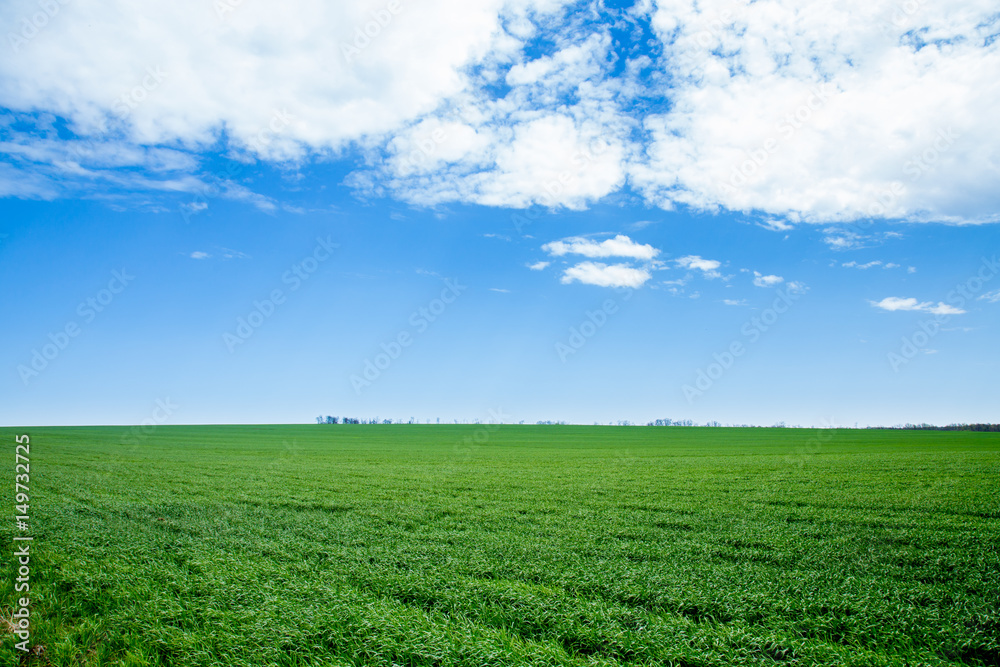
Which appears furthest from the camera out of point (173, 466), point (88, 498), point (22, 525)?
point (173, 466)

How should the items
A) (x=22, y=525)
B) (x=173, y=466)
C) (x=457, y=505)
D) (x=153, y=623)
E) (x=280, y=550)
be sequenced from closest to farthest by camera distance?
(x=153, y=623) → (x=280, y=550) → (x=22, y=525) → (x=457, y=505) → (x=173, y=466)

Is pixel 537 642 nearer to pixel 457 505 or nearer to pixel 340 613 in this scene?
pixel 340 613

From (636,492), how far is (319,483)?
464 inches

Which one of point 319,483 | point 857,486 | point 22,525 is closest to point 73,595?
point 22,525

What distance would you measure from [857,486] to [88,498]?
24.8 meters

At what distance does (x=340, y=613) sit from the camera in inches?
259

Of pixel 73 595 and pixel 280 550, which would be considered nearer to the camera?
pixel 73 595

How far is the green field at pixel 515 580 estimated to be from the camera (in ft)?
19.1

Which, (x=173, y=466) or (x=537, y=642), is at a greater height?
(x=537, y=642)

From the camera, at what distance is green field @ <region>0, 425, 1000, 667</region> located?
19.1 ft

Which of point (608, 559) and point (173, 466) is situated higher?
point (608, 559)

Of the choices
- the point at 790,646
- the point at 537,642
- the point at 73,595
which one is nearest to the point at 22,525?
the point at 73,595

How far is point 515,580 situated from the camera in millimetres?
7836

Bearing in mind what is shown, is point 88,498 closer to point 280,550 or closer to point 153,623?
point 280,550
